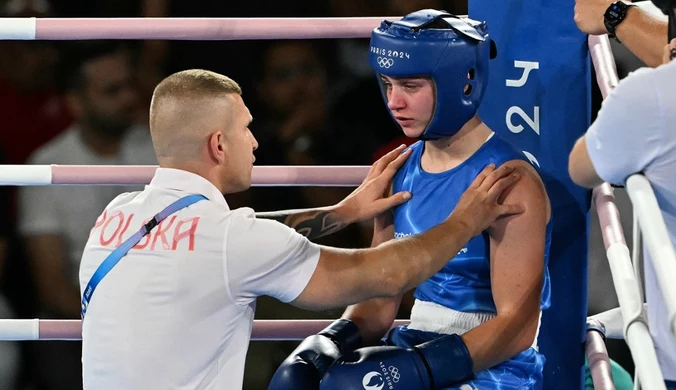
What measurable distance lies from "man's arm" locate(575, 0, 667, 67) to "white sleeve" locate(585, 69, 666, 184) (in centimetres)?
43

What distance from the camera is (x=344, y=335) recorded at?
2.46 metres

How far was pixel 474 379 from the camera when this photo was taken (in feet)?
7.43

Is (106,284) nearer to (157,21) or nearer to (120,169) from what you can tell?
(120,169)

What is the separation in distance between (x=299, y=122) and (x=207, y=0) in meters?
0.57

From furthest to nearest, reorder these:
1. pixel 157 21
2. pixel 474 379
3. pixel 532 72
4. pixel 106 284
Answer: pixel 157 21 → pixel 532 72 → pixel 474 379 → pixel 106 284

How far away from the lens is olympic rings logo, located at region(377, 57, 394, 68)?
2.28 m

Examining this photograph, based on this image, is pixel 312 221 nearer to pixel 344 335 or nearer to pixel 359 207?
pixel 359 207

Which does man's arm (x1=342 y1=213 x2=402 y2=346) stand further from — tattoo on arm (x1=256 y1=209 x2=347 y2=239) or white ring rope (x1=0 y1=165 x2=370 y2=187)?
white ring rope (x1=0 y1=165 x2=370 y2=187)

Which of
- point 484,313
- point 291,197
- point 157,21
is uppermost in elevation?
point 157,21

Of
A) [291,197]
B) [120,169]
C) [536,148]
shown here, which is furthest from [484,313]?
[291,197]

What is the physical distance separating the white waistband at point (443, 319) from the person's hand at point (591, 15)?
0.67 m

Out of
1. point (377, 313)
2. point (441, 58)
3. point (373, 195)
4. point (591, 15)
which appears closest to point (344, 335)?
point (377, 313)

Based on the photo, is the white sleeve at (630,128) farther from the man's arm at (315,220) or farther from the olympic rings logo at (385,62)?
the man's arm at (315,220)

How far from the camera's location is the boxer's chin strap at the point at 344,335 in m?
2.43
